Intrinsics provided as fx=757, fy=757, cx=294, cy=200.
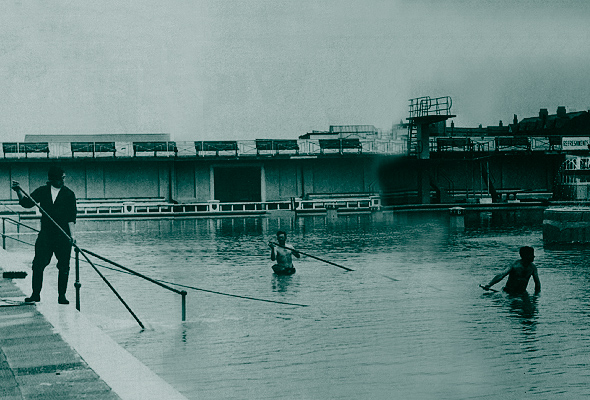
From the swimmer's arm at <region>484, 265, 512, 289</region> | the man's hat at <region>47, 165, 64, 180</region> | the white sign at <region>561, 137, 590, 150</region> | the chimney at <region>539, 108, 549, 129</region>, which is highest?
the chimney at <region>539, 108, 549, 129</region>

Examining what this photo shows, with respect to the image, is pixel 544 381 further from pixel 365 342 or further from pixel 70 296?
pixel 70 296

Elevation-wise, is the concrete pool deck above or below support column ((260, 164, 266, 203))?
below

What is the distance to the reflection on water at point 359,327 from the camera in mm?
7621

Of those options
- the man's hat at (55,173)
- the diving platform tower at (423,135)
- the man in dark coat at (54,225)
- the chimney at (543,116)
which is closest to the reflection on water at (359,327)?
the man in dark coat at (54,225)

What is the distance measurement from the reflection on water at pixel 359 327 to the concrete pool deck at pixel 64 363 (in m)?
0.86

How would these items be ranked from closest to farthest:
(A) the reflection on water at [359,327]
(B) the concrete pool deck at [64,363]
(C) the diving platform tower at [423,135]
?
(B) the concrete pool deck at [64,363]
(A) the reflection on water at [359,327]
(C) the diving platform tower at [423,135]

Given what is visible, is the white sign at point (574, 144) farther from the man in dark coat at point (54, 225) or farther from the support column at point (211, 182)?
the man in dark coat at point (54, 225)

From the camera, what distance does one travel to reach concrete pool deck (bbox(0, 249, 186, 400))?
19.1ft

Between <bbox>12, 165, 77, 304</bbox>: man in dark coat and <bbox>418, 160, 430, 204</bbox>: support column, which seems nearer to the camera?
<bbox>12, 165, 77, 304</bbox>: man in dark coat

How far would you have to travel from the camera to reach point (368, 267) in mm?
18250

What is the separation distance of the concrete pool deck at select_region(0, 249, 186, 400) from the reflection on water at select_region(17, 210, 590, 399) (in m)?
0.86

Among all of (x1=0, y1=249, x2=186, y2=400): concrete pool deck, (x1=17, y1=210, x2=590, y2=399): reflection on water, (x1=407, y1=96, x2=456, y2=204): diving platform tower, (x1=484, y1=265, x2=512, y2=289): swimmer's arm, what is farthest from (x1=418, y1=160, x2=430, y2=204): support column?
(x1=0, y1=249, x2=186, y2=400): concrete pool deck

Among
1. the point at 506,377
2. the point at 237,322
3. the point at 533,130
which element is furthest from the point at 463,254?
the point at 533,130

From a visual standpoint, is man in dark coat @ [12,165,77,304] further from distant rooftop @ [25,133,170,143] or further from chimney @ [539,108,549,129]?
chimney @ [539,108,549,129]
